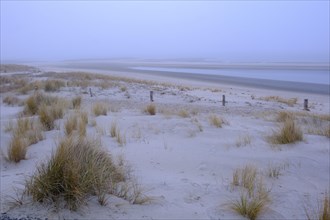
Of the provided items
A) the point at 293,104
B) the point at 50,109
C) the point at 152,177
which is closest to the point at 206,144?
the point at 152,177

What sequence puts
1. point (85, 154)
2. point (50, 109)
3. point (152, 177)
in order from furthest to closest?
point (50, 109) → point (152, 177) → point (85, 154)

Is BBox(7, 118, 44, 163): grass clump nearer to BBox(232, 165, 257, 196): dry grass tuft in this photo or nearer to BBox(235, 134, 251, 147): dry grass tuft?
BBox(232, 165, 257, 196): dry grass tuft

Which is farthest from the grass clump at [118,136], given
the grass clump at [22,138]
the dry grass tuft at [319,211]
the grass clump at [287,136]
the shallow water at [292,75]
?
the shallow water at [292,75]

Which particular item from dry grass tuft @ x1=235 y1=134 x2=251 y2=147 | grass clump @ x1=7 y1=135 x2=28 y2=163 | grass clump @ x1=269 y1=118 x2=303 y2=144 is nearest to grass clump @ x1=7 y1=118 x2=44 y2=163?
grass clump @ x1=7 y1=135 x2=28 y2=163

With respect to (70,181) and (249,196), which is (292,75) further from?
(70,181)

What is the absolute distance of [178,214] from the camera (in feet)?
12.8

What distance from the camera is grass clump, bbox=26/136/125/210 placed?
368 centimetres

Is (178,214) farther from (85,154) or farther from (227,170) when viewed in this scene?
(227,170)

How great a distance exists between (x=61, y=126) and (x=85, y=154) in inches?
200

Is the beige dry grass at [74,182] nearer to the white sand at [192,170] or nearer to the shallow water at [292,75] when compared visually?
the white sand at [192,170]

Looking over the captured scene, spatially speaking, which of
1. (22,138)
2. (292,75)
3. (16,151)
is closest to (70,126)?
(22,138)

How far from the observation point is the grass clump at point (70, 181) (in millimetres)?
Answer: 3682

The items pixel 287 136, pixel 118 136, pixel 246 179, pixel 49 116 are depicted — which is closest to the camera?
pixel 246 179

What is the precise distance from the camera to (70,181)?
12.2ft
